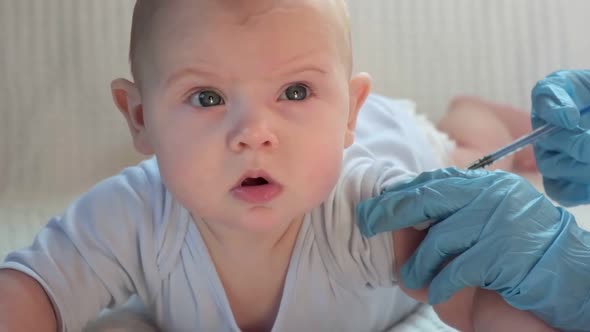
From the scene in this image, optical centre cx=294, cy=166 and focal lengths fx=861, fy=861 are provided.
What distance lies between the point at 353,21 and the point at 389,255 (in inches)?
31.4

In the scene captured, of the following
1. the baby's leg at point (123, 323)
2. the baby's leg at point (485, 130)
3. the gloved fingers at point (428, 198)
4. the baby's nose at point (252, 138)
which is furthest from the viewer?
the baby's leg at point (485, 130)

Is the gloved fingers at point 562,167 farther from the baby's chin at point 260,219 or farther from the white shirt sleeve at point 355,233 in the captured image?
the baby's chin at point 260,219

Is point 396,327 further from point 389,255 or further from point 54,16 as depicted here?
point 54,16

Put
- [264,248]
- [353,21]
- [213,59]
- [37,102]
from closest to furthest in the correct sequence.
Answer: [213,59]
[264,248]
[37,102]
[353,21]

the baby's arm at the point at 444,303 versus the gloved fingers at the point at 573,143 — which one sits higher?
the gloved fingers at the point at 573,143

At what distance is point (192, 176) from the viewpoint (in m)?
0.88

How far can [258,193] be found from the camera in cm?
87

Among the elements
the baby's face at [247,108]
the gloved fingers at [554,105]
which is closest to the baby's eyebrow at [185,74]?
the baby's face at [247,108]

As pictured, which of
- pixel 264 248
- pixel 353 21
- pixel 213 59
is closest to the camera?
pixel 213 59

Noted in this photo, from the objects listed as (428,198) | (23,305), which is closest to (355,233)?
(428,198)

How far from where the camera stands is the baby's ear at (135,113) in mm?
984

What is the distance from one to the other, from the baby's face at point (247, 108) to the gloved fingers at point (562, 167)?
35 centimetres

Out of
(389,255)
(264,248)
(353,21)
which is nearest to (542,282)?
(389,255)

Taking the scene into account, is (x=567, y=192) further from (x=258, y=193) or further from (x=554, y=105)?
(x=258, y=193)
